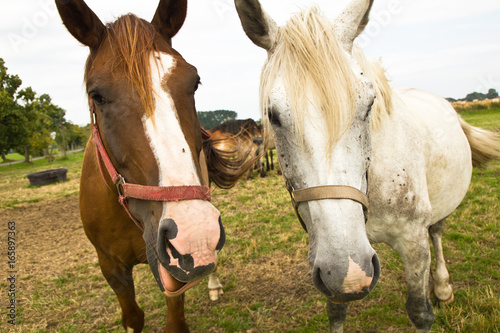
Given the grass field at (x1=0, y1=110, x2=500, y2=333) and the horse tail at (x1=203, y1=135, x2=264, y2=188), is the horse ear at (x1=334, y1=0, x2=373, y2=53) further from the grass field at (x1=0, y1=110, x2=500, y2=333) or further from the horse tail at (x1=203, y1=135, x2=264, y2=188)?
the grass field at (x1=0, y1=110, x2=500, y2=333)

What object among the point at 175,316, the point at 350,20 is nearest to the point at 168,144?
the point at 350,20

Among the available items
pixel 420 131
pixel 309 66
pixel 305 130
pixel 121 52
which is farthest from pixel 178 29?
pixel 420 131

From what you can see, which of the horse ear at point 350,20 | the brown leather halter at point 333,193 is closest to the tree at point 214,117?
the horse ear at point 350,20

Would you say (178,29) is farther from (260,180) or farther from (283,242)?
(260,180)

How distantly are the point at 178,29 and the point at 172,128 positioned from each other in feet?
3.36

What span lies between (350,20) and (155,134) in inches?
54.0

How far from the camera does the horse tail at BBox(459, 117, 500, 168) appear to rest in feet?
11.0

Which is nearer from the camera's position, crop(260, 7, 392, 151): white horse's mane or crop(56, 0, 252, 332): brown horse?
crop(56, 0, 252, 332): brown horse

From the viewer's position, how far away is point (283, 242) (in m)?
4.94

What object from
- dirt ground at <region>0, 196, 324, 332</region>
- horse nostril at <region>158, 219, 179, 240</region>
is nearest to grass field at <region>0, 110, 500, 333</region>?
dirt ground at <region>0, 196, 324, 332</region>

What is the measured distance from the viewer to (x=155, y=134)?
1393 millimetres

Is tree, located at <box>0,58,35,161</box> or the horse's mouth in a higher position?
tree, located at <box>0,58,35,161</box>

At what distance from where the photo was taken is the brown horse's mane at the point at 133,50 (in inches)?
58.4

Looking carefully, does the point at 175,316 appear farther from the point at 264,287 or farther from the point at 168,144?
the point at 168,144
